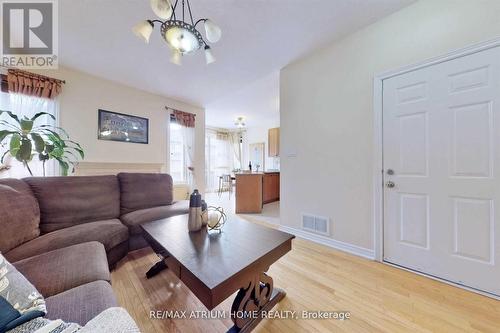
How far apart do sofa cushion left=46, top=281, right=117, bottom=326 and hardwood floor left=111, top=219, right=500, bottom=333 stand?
48 centimetres

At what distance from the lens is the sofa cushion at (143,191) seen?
235cm

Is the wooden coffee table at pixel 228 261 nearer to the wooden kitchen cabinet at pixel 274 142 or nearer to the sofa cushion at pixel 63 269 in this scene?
the sofa cushion at pixel 63 269

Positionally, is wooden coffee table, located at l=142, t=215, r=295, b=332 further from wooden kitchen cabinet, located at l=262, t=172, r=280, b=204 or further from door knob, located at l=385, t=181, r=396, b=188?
wooden kitchen cabinet, located at l=262, t=172, r=280, b=204

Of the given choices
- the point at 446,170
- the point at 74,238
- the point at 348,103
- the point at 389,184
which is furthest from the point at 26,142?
the point at 446,170

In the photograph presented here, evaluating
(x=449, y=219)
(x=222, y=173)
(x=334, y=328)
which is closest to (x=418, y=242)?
(x=449, y=219)

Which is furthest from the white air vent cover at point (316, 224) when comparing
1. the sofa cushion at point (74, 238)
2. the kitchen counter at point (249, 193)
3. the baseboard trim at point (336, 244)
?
the sofa cushion at point (74, 238)

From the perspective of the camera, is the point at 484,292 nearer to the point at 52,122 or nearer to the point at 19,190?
the point at 19,190

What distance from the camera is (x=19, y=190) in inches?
62.3

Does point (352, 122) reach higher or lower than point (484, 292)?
higher

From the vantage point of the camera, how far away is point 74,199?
6.36 feet

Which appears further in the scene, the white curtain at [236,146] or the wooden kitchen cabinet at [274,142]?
the white curtain at [236,146]

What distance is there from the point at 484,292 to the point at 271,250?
1.78 m

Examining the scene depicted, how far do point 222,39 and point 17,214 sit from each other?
8.23ft

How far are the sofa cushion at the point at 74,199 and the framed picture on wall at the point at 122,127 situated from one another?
1.43 meters
